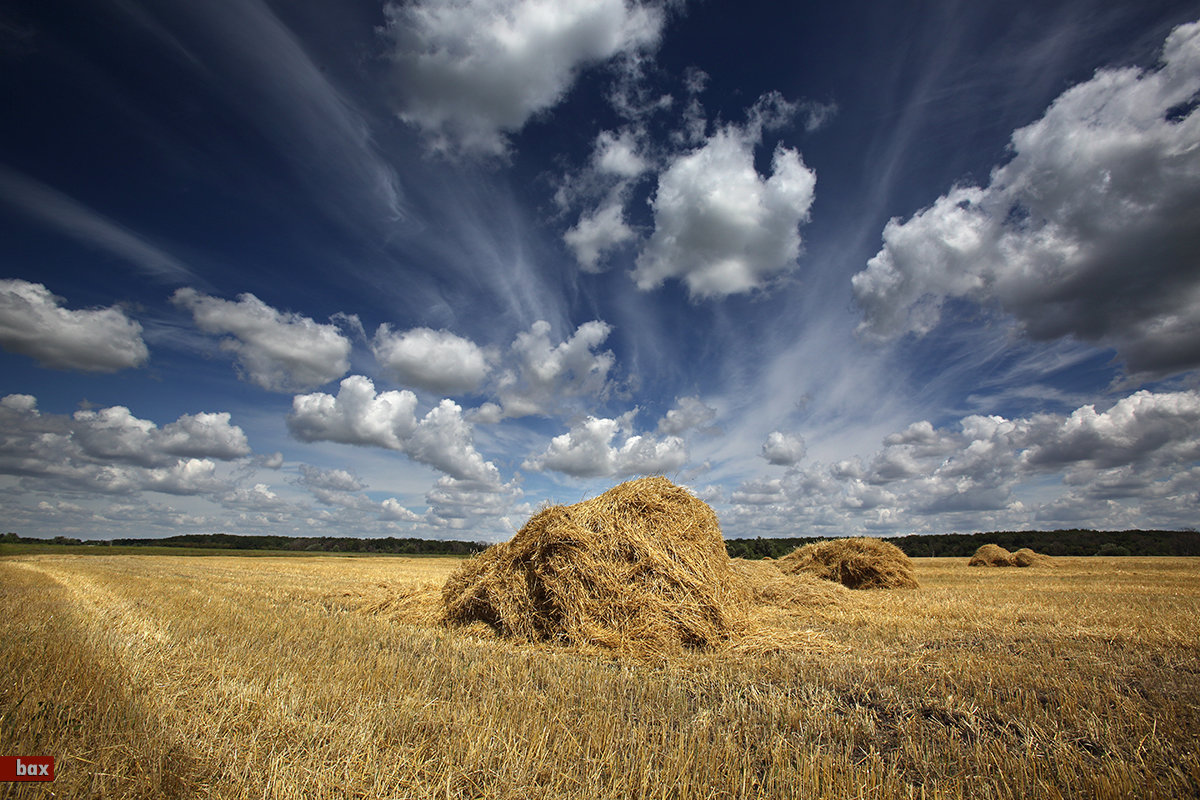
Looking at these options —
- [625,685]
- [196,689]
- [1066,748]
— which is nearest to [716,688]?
[625,685]

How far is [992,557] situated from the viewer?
25703 millimetres

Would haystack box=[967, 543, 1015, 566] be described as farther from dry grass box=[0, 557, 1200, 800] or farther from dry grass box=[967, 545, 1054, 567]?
dry grass box=[0, 557, 1200, 800]

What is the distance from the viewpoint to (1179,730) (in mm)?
3221

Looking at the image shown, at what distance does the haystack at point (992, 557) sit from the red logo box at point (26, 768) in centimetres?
3263

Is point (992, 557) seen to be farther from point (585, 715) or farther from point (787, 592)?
point (585, 715)

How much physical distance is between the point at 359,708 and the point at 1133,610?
1187 centimetres

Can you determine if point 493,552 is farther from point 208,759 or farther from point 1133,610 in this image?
point 1133,610

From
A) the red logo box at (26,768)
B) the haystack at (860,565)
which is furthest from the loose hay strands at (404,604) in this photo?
the haystack at (860,565)

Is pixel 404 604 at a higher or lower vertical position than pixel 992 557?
lower

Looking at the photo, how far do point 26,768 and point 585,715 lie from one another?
296cm

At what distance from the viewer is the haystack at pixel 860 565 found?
1461cm

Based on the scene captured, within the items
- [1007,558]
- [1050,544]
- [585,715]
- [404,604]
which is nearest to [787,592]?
[404,604]

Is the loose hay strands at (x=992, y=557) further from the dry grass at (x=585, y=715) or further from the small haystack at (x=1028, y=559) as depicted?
the dry grass at (x=585, y=715)

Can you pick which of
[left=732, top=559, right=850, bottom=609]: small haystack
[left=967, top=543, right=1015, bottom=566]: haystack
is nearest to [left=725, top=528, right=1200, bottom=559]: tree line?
[left=967, top=543, right=1015, bottom=566]: haystack
